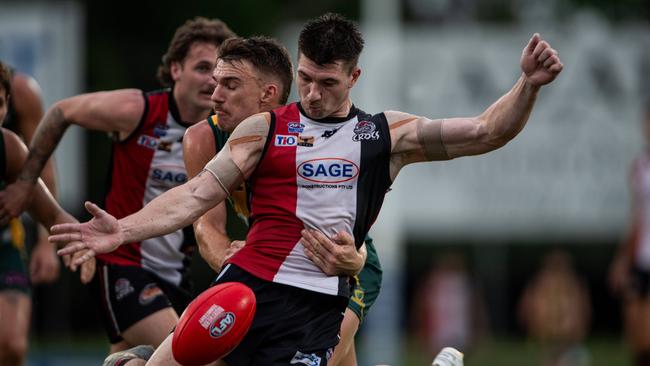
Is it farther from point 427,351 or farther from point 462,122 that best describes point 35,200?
point 427,351

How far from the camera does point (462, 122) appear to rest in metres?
6.14

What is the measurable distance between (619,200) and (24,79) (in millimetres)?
13621

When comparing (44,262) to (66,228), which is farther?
(44,262)

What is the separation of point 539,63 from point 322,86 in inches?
40.0

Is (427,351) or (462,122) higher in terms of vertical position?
(462,122)

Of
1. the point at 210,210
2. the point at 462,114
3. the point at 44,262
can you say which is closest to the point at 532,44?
the point at 210,210

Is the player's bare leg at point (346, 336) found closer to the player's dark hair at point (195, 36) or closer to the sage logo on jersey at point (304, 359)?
the sage logo on jersey at point (304, 359)

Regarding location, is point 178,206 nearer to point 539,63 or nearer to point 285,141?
point 285,141

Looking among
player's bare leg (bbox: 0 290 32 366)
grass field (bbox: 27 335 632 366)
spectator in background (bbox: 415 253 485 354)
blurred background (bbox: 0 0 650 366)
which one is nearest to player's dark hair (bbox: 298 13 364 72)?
player's bare leg (bbox: 0 290 32 366)

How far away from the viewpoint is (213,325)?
19.2 ft

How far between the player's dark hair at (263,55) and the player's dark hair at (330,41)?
41 centimetres

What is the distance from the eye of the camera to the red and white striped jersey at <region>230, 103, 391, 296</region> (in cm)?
614

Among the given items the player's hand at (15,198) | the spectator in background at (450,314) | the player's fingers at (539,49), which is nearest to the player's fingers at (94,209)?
the player's hand at (15,198)

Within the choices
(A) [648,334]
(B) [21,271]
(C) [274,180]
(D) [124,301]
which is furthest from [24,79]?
(A) [648,334]
